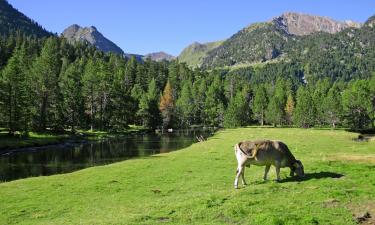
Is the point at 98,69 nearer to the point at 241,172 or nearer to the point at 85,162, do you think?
the point at 85,162

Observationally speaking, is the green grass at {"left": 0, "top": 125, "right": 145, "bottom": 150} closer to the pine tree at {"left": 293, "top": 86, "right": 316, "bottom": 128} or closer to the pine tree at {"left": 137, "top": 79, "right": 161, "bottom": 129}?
the pine tree at {"left": 137, "top": 79, "right": 161, "bottom": 129}

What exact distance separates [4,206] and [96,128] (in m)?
105

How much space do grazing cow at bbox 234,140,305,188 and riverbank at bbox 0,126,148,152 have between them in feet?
203

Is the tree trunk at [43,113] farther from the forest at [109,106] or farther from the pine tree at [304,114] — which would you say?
the pine tree at [304,114]

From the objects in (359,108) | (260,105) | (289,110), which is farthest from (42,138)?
(289,110)

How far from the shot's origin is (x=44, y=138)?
9681 cm

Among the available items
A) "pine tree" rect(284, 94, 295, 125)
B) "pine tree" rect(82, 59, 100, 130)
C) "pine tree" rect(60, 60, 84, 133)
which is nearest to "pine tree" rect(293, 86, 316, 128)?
"pine tree" rect(284, 94, 295, 125)

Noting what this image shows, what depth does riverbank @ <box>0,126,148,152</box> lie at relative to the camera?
8356 cm

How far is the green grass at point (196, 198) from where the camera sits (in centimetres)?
2169

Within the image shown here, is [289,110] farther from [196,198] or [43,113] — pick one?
[196,198]

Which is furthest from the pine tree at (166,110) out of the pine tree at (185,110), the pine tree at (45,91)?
the pine tree at (45,91)

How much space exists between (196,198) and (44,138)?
257 ft

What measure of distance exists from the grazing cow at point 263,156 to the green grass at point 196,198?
127 cm

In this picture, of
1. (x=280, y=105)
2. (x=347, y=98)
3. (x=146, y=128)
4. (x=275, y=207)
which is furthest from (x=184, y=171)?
(x=280, y=105)
